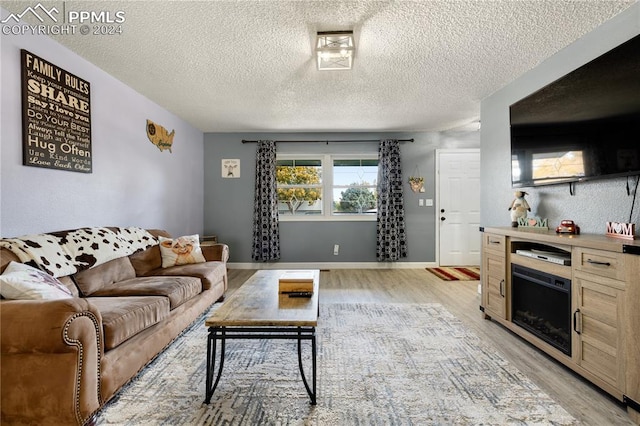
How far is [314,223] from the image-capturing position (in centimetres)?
546

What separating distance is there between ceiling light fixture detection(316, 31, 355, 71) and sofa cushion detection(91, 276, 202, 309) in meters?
2.15

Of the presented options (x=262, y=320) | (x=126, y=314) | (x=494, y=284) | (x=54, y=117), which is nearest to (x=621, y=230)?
(x=494, y=284)

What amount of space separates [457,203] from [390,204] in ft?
3.87

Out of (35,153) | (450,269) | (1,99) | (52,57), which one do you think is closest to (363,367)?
(35,153)

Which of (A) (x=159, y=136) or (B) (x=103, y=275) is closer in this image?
(B) (x=103, y=275)

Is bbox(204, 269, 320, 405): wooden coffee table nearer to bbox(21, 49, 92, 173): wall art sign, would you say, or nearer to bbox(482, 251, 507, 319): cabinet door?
bbox(482, 251, 507, 319): cabinet door

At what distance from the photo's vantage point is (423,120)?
15.5 feet

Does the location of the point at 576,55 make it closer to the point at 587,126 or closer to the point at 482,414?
the point at 587,126

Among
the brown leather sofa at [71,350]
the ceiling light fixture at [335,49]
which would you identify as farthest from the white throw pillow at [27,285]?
the ceiling light fixture at [335,49]

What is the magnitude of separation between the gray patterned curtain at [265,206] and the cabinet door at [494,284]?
129 inches

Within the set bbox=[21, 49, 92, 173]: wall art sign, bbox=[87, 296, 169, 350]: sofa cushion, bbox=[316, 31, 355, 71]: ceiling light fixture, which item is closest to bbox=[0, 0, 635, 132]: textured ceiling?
bbox=[316, 31, 355, 71]: ceiling light fixture

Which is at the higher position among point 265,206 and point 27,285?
point 265,206

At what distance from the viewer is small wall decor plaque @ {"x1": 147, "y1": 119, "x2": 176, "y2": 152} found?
3777mm

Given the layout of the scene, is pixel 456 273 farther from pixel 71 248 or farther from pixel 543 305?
pixel 71 248
